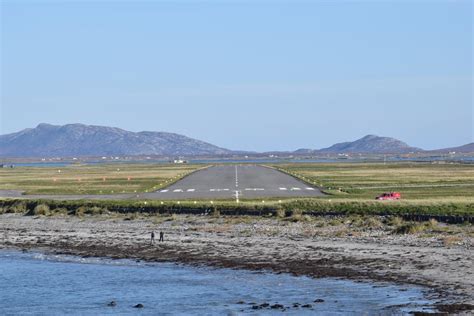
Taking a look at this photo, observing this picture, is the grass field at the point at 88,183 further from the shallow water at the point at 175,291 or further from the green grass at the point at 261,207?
the shallow water at the point at 175,291

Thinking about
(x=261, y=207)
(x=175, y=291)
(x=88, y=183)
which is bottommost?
(x=175, y=291)

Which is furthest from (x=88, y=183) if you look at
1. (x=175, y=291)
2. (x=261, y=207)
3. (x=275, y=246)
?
(x=175, y=291)

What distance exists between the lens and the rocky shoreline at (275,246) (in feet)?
112

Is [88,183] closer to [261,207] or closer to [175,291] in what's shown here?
[261,207]

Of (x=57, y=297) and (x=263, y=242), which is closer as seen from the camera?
(x=57, y=297)

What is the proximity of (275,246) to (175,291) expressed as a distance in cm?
1112

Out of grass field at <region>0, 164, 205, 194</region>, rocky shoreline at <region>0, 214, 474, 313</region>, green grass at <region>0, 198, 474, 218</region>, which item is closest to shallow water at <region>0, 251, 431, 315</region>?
rocky shoreline at <region>0, 214, 474, 313</region>

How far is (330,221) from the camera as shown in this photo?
53156mm

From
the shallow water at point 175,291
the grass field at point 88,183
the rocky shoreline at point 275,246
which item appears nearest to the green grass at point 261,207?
the rocky shoreline at point 275,246

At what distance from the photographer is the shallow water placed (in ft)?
97.2

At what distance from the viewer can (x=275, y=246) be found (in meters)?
43.6

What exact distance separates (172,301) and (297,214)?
25585 millimetres

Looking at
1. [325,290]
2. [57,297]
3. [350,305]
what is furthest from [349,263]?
[57,297]

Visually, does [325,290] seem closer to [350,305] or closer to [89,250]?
[350,305]
